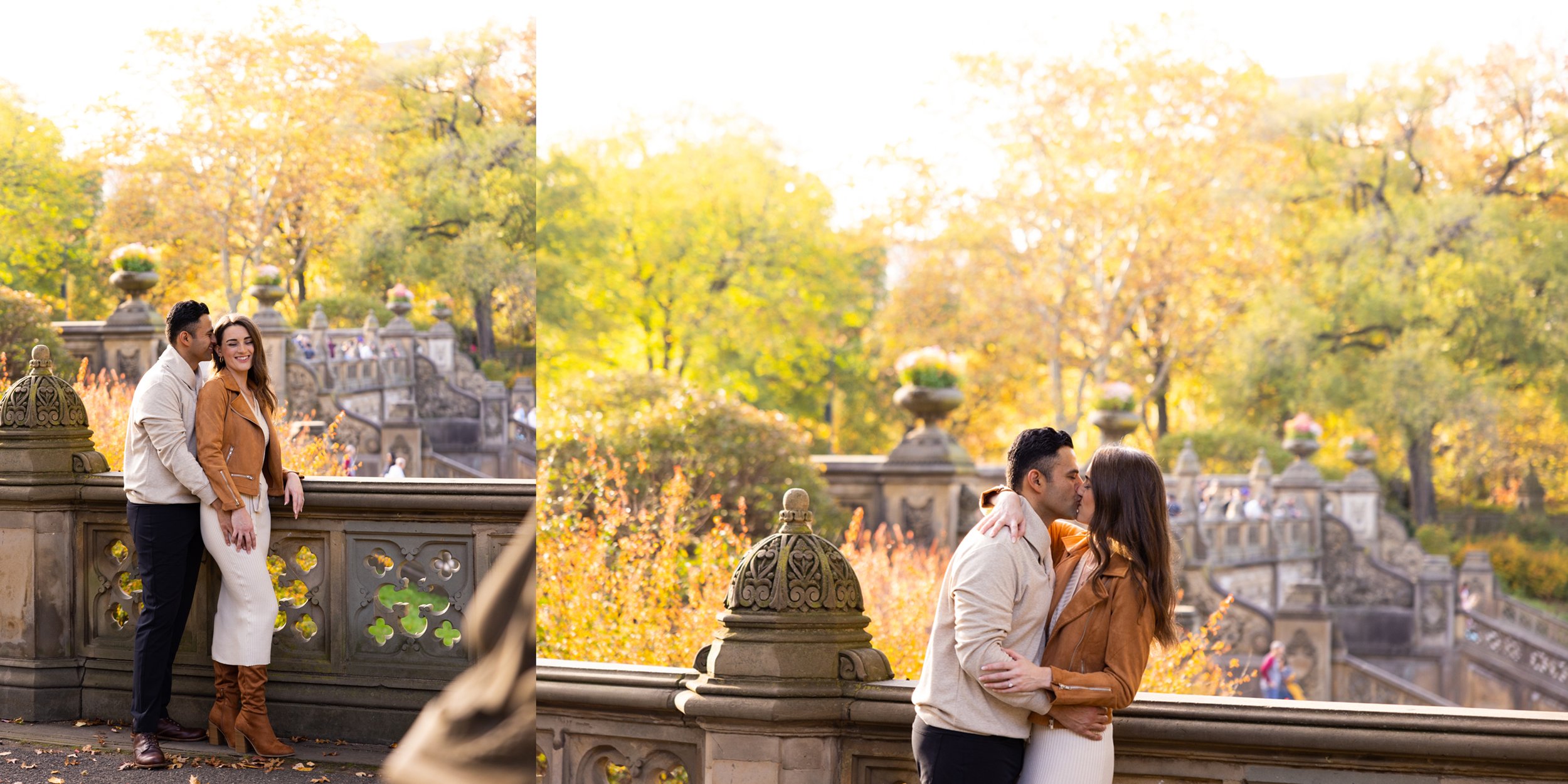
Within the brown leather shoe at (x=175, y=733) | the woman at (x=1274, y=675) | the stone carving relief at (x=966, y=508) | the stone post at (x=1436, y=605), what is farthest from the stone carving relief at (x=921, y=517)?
the stone post at (x=1436, y=605)

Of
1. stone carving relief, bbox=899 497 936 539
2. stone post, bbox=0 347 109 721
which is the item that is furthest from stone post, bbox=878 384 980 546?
stone post, bbox=0 347 109 721

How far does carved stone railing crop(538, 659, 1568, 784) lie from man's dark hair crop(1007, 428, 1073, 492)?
0.88 meters

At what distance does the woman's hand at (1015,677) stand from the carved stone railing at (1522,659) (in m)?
28.2

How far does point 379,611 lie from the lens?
5.47 metres

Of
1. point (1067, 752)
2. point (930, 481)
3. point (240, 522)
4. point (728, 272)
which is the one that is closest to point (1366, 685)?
point (930, 481)

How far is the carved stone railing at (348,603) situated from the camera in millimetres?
5379

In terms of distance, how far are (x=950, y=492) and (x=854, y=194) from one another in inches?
670

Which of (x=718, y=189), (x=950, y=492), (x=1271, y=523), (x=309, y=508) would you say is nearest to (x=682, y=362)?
(x=718, y=189)

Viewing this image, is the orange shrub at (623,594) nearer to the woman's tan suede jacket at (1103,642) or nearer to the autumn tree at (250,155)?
the autumn tree at (250,155)

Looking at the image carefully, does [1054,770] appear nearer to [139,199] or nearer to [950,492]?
[139,199]

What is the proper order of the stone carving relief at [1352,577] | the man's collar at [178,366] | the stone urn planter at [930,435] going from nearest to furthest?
the man's collar at [178,366]
the stone urn planter at [930,435]
the stone carving relief at [1352,577]

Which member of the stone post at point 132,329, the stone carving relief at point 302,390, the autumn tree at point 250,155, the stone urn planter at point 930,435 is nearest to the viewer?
the stone post at point 132,329

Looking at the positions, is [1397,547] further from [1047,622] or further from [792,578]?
[1047,622]

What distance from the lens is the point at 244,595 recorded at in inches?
198
